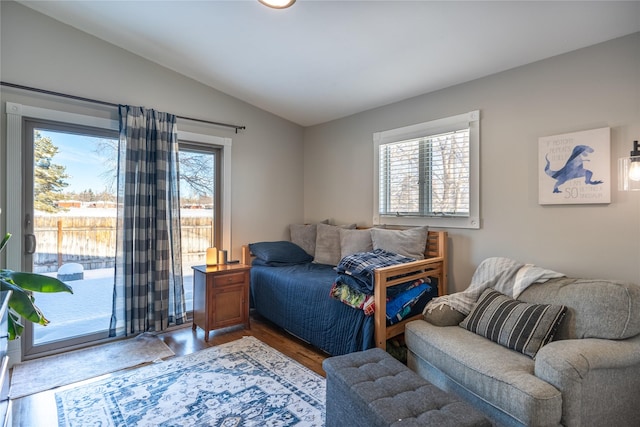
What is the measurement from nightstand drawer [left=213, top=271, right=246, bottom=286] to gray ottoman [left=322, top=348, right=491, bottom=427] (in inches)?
66.7

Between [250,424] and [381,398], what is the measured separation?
2.97 ft

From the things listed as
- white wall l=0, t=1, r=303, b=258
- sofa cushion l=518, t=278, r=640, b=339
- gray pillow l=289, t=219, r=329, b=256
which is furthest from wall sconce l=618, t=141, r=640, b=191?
white wall l=0, t=1, r=303, b=258

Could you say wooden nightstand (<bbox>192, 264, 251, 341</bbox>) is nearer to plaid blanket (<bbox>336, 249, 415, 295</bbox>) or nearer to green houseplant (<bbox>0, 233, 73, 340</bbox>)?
plaid blanket (<bbox>336, 249, 415, 295</bbox>)

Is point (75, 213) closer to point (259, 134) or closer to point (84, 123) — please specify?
point (84, 123)

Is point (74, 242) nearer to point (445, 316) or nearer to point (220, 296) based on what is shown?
point (220, 296)

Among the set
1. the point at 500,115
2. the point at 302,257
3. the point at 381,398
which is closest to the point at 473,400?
the point at 381,398

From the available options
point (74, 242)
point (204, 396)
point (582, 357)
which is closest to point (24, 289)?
point (204, 396)

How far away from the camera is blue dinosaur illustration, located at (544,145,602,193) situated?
7.27 ft

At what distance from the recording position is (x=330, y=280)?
2.94 meters

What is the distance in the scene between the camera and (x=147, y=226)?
3.10 m

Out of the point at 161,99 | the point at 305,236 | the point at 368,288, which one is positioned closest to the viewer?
the point at 368,288

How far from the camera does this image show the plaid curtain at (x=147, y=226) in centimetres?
300

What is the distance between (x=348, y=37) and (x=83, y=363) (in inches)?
130

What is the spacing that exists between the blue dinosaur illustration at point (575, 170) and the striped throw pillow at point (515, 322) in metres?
0.91
